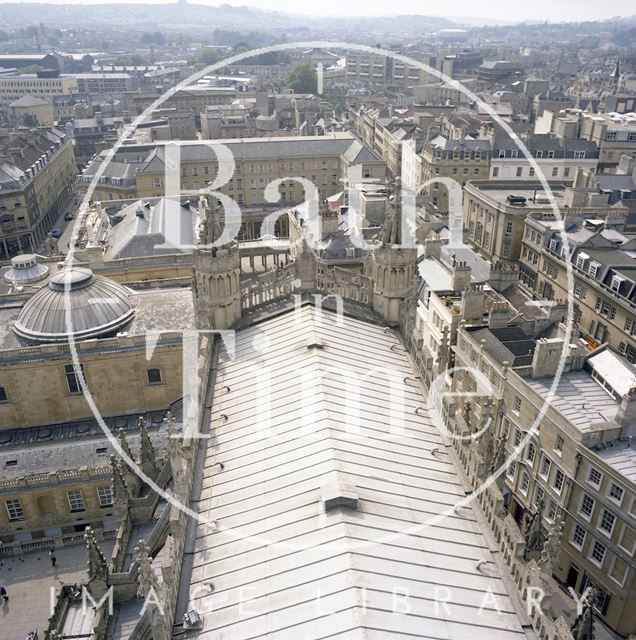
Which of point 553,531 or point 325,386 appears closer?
point 553,531

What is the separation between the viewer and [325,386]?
2614 cm

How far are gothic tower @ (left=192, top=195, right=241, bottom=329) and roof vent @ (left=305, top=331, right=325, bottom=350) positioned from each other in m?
5.58

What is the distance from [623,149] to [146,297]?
333 ft

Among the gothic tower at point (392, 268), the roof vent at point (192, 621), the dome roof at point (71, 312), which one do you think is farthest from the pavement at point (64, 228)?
the roof vent at point (192, 621)

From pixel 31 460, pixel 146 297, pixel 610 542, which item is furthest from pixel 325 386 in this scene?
pixel 146 297

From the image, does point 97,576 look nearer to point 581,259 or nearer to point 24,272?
point 24,272

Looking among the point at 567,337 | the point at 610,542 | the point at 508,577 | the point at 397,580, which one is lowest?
the point at 610,542

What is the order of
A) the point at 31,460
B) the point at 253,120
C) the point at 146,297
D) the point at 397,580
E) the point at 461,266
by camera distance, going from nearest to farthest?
the point at 397,580, the point at 31,460, the point at 146,297, the point at 461,266, the point at 253,120

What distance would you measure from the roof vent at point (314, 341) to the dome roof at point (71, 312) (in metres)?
23.5

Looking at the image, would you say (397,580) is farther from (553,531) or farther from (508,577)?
(553,531)

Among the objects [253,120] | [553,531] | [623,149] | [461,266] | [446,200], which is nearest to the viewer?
[553,531]

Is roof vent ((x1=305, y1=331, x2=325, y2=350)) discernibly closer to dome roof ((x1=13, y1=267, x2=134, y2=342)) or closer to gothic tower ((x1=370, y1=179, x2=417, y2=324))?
gothic tower ((x1=370, y1=179, x2=417, y2=324))

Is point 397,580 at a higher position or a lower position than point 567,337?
higher

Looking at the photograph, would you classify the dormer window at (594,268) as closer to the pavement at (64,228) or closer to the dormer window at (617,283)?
the dormer window at (617,283)
